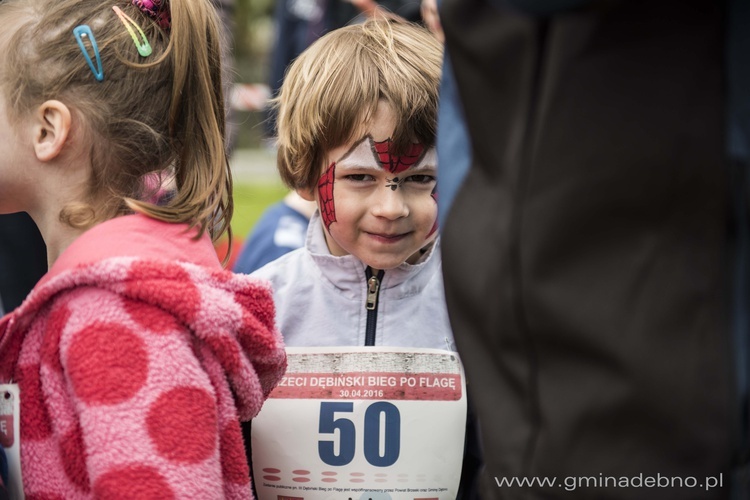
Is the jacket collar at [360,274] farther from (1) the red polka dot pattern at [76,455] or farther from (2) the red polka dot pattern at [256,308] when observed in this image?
(1) the red polka dot pattern at [76,455]

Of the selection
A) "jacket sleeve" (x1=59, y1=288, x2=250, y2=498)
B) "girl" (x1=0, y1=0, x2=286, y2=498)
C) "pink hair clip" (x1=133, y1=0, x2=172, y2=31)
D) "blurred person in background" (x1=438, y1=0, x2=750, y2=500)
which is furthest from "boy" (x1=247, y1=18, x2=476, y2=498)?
"blurred person in background" (x1=438, y1=0, x2=750, y2=500)

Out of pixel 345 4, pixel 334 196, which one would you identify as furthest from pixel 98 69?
pixel 345 4

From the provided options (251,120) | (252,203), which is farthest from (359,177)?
(251,120)

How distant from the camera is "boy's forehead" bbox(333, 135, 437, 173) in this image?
7.27ft

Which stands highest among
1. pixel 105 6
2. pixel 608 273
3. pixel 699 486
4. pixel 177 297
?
pixel 105 6

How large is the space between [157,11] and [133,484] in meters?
0.93

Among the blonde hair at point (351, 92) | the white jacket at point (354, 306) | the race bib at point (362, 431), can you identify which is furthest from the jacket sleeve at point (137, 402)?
the blonde hair at point (351, 92)

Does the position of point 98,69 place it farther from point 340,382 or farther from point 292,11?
point 292,11

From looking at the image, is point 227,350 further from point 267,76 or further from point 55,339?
point 267,76

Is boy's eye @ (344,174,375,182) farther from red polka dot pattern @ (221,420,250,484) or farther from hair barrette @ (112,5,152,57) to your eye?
red polka dot pattern @ (221,420,250,484)

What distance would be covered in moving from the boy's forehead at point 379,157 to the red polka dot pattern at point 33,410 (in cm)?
92

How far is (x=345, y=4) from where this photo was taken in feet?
20.3

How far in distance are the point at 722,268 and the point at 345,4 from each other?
17.5ft

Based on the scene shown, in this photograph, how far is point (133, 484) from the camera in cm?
150
